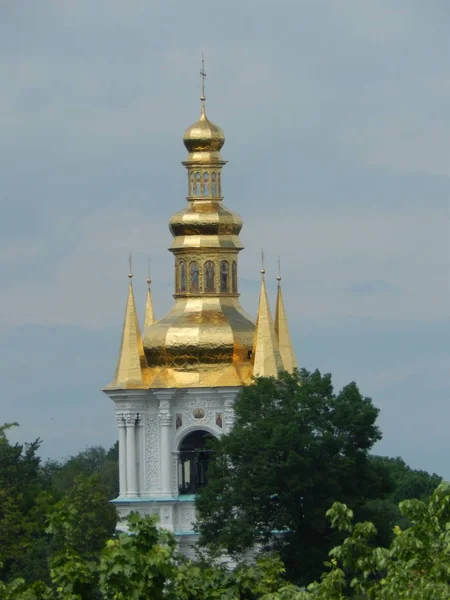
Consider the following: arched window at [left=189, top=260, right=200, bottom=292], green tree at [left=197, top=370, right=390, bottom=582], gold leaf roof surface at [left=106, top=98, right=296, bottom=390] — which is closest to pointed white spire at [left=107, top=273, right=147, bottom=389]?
gold leaf roof surface at [left=106, top=98, right=296, bottom=390]

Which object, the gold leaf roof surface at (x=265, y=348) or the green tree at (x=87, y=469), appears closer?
the gold leaf roof surface at (x=265, y=348)

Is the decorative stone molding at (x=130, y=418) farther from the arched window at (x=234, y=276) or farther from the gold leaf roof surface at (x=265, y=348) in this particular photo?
the arched window at (x=234, y=276)

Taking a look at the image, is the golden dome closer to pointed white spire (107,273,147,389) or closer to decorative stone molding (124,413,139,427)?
pointed white spire (107,273,147,389)

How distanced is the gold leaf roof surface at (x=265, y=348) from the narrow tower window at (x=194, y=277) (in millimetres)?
1493

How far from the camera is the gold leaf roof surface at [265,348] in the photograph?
6656cm

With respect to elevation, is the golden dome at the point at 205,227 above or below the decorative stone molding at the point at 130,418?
above

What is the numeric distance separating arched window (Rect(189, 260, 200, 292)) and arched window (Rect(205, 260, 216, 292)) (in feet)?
0.61

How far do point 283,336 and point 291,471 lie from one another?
832 cm

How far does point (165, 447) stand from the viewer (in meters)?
67.2

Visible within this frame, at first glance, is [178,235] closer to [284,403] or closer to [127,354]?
[127,354]

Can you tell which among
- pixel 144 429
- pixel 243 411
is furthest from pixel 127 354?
pixel 243 411

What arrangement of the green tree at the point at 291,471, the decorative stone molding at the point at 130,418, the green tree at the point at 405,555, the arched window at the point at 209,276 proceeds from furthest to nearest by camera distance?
1. the arched window at the point at 209,276
2. the decorative stone molding at the point at 130,418
3. the green tree at the point at 291,471
4. the green tree at the point at 405,555

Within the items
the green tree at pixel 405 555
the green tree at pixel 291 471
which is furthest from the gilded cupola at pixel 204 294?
the green tree at pixel 405 555

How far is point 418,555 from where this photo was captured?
3950cm
